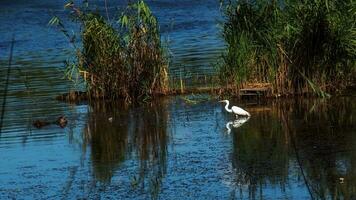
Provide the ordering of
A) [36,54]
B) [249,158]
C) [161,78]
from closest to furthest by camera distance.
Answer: [249,158] → [161,78] → [36,54]

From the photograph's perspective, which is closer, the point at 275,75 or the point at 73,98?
the point at 275,75

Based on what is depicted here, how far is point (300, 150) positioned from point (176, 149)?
1.36m

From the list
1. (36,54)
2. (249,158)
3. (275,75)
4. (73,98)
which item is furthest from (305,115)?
(36,54)

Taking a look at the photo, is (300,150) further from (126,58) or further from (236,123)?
(126,58)

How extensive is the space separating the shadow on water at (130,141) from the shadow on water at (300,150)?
808 mm

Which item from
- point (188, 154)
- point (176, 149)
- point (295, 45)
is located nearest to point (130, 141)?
point (176, 149)

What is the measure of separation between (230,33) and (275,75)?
94 centimetres

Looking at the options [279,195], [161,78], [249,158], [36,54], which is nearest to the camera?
[279,195]

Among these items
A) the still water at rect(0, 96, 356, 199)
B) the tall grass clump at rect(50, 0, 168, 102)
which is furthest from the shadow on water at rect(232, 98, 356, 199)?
the tall grass clump at rect(50, 0, 168, 102)

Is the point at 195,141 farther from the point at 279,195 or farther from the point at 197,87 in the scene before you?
the point at 197,87

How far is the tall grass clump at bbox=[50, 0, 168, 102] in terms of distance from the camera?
43.8ft

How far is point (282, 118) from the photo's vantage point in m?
11.1

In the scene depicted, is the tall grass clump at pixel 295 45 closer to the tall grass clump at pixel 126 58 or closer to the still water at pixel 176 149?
the still water at pixel 176 149

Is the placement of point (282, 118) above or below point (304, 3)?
below
